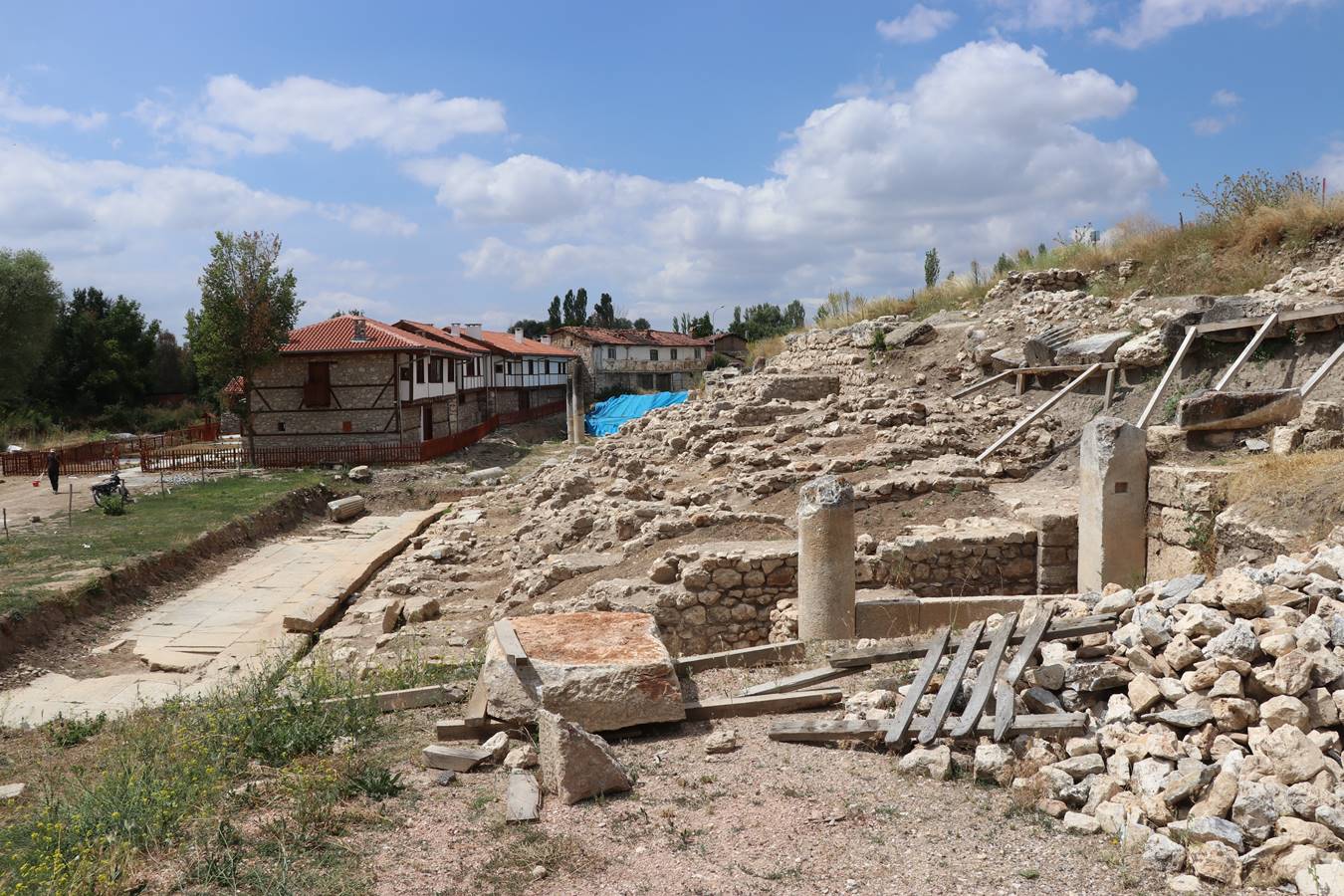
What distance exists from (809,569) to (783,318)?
65.1m

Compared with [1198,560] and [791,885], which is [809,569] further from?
[791,885]

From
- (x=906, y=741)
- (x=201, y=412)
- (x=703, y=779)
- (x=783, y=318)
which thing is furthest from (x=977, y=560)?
(x=783, y=318)

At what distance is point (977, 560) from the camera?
1047cm

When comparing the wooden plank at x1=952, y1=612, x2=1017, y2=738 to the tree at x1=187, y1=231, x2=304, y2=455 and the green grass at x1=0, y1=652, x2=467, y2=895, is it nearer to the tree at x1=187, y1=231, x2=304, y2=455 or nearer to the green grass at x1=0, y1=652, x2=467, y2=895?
the green grass at x1=0, y1=652, x2=467, y2=895

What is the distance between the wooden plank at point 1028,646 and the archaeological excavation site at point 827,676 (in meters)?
0.05

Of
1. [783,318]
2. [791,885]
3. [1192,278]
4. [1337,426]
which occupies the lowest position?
[791,885]

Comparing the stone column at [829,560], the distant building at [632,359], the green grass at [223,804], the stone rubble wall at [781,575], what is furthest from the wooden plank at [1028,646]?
the distant building at [632,359]

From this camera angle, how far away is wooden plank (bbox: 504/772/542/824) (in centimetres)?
524

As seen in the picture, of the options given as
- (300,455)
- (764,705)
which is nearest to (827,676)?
(764,705)

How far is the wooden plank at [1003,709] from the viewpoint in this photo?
5744 mm

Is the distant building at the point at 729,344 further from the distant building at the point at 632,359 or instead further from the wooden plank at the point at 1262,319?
the wooden plank at the point at 1262,319

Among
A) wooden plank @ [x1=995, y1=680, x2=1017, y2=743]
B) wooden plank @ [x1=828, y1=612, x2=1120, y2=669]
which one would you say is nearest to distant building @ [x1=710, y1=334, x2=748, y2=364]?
wooden plank @ [x1=828, y1=612, x2=1120, y2=669]

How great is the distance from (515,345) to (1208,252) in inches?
1536

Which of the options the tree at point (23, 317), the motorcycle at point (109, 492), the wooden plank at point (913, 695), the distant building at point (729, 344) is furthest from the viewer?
the distant building at point (729, 344)
